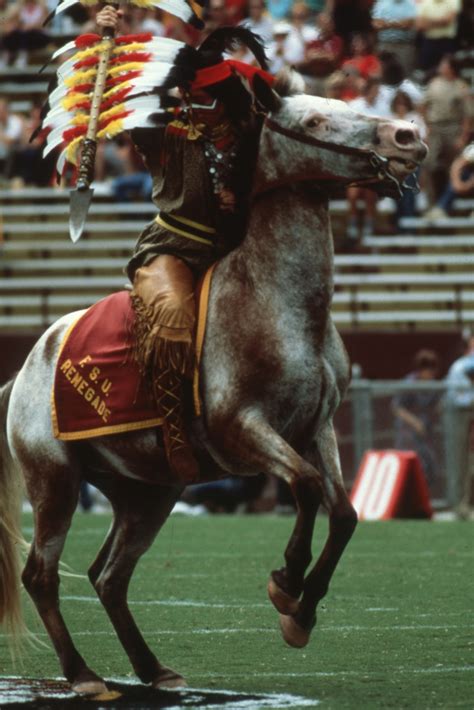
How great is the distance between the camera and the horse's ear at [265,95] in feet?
22.9

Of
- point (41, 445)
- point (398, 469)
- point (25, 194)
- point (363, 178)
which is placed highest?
point (363, 178)

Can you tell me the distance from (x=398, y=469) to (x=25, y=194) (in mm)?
9091

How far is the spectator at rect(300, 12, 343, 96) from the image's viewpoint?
1972 centimetres

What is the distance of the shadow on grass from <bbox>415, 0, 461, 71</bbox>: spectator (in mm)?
15199

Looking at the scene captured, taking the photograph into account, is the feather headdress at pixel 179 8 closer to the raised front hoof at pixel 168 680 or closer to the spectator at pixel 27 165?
the raised front hoof at pixel 168 680

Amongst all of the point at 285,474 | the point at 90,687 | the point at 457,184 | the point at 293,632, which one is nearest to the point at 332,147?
the point at 285,474

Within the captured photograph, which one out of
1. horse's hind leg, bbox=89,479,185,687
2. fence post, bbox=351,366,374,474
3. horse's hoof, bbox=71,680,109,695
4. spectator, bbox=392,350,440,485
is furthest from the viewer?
fence post, bbox=351,366,374,474

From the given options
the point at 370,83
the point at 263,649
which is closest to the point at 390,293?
the point at 370,83

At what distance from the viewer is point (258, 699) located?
21.1 feet

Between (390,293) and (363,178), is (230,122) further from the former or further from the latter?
(390,293)

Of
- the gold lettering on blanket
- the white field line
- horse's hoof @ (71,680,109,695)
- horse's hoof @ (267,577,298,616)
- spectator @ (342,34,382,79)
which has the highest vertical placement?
spectator @ (342,34,382,79)

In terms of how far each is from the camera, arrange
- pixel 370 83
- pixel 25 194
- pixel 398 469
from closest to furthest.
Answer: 1. pixel 398 469
2. pixel 370 83
3. pixel 25 194

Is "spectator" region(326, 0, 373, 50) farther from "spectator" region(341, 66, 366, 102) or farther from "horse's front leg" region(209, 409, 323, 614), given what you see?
"horse's front leg" region(209, 409, 323, 614)

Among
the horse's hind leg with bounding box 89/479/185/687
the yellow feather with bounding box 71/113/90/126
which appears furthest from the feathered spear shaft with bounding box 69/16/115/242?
the horse's hind leg with bounding box 89/479/185/687
